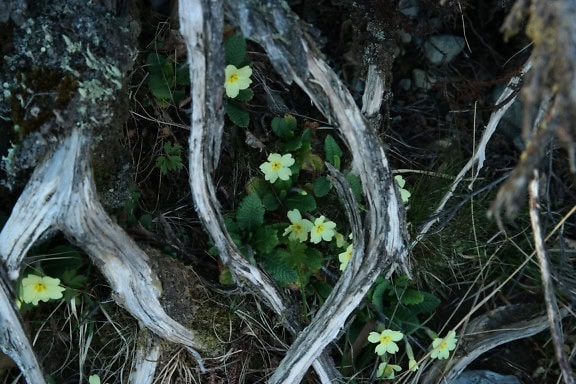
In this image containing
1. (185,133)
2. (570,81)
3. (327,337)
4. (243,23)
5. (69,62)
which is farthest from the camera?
(185,133)

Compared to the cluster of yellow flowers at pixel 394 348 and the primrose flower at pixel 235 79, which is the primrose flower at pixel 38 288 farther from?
the cluster of yellow flowers at pixel 394 348

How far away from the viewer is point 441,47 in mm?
2453

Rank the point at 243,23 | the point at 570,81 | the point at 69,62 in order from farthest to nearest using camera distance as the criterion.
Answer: the point at 69,62
the point at 243,23
the point at 570,81

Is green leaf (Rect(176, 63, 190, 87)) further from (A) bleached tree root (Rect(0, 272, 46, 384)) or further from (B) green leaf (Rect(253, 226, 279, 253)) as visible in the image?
(A) bleached tree root (Rect(0, 272, 46, 384))

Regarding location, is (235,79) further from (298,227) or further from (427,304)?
(427,304)

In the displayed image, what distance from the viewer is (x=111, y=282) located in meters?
1.90

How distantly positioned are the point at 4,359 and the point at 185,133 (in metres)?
0.91

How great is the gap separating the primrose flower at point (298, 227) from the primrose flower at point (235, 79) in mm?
426

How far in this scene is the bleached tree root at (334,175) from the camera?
160cm

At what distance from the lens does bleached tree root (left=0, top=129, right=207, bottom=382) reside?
1.70 m

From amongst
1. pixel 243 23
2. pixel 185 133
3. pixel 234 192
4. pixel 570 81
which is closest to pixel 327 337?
pixel 234 192

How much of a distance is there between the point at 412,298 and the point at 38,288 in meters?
1.19

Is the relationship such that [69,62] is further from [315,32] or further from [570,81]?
[570,81]

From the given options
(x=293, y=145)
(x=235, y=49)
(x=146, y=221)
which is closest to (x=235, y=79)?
(x=235, y=49)
